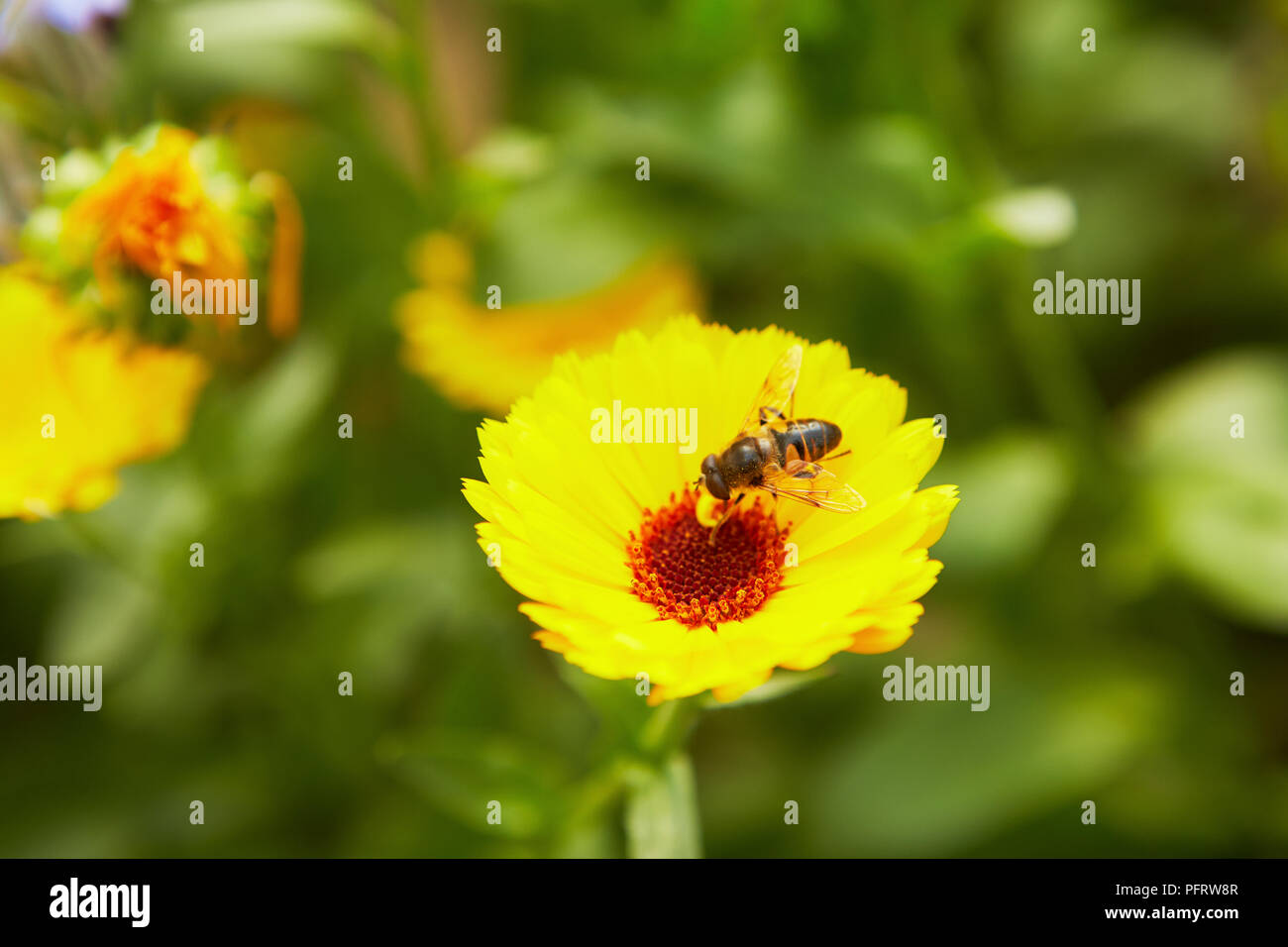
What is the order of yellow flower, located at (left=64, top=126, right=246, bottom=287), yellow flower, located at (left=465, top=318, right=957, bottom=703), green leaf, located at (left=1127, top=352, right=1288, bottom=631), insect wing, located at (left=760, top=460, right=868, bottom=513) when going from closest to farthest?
yellow flower, located at (left=465, top=318, right=957, bottom=703) → insect wing, located at (left=760, top=460, right=868, bottom=513) → yellow flower, located at (left=64, top=126, right=246, bottom=287) → green leaf, located at (left=1127, top=352, right=1288, bottom=631)

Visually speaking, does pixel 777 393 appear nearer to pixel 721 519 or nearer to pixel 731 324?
pixel 721 519

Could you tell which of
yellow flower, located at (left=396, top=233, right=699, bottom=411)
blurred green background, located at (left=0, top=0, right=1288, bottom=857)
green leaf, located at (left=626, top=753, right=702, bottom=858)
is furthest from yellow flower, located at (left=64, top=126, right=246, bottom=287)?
green leaf, located at (left=626, top=753, right=702, bottom=858)

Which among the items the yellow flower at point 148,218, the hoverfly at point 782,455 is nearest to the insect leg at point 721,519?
the hoverfly at point 782,455

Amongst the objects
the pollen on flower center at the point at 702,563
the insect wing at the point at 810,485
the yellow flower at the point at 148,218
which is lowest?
the pollen on flower center at the point at 702,563

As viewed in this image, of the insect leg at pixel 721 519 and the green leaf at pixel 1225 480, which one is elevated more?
the green leaf at pixel 1225 480

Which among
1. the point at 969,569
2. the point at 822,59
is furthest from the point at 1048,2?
the point at 969,569

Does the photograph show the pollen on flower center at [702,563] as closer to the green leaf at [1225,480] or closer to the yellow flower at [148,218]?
the yellow flower at [148,218]

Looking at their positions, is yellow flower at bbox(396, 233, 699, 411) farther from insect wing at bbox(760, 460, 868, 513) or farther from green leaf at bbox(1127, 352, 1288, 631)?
green leaf at bbox(1127, 352, 1288, 631)
